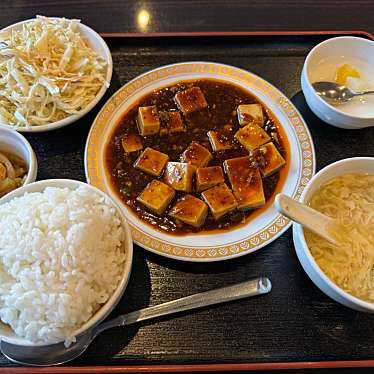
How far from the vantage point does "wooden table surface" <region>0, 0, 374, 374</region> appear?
2910 mm

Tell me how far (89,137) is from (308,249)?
54.1 inches

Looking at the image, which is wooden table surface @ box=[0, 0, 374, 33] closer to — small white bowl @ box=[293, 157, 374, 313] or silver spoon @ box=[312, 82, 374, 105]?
silver spoon @ box=[312, 82, 374, 105]

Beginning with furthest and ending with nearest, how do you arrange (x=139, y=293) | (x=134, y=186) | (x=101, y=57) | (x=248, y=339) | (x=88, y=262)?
(x=101, y=57) → (x=134, y=186) → (x=139, y=293) → (x=248, y=339) → (x=88, y=262)

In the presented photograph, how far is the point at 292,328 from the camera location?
184 cm

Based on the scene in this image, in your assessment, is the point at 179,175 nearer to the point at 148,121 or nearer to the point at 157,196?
the point at 157,196

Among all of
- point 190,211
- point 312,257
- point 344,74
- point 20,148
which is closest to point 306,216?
point 312,257

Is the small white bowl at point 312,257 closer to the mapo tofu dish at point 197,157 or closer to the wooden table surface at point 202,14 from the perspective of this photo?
the mapo tofu dish at point 197,157

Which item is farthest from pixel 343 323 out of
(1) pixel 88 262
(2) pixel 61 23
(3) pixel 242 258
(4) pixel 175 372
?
(2) pixel 61 23

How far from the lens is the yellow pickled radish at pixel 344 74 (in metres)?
2.48

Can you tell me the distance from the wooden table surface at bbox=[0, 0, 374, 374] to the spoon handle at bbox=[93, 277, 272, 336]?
192 centimetres

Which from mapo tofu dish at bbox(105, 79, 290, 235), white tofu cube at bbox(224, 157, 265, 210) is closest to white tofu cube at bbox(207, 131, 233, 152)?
mapo tofu dish at bbox(105, 79, 290, 235)

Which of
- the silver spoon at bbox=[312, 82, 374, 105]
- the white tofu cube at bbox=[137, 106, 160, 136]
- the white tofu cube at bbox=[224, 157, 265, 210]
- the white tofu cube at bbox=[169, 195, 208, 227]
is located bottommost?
the white tofu cube at bbox=[169, 195, 208, 227]

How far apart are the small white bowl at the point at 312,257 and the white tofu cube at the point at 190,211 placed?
493 millimetres

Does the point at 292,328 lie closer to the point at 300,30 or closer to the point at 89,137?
the point at 89,137
